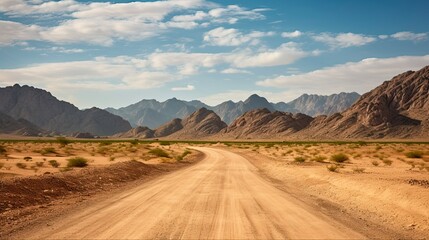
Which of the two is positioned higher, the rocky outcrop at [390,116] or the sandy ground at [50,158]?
the rocky outcrop at [390,116]

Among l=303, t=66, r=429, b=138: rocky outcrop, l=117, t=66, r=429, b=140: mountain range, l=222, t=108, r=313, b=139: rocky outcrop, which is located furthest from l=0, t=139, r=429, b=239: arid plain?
l=222, t=108, r=313, b=139: rocky outcrop

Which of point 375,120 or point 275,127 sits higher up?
point 375,120

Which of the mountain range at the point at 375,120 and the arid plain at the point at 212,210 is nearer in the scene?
the arid plain at the point at 212,210

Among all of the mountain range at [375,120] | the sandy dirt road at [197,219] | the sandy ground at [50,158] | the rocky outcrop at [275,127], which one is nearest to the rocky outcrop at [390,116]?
the mountain range at [375,120]

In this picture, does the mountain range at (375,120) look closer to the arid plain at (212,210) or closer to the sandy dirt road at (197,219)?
the arid plain at (212,210)

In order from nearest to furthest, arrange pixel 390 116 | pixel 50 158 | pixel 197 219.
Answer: pixel 197 219
pixel 50 158
pixel 390 116

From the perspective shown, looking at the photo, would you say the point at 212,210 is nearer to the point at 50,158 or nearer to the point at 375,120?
the point at 50,158

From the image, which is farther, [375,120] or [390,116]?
[390,116]

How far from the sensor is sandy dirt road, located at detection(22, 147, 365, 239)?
8.80m

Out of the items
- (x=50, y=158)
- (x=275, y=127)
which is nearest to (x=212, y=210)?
(x=50, y=158)

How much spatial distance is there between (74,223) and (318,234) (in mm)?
6057

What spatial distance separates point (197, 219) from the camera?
10398 mm

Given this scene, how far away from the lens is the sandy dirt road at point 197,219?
8797mm

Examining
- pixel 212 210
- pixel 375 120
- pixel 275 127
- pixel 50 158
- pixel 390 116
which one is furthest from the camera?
pixel 275 127
